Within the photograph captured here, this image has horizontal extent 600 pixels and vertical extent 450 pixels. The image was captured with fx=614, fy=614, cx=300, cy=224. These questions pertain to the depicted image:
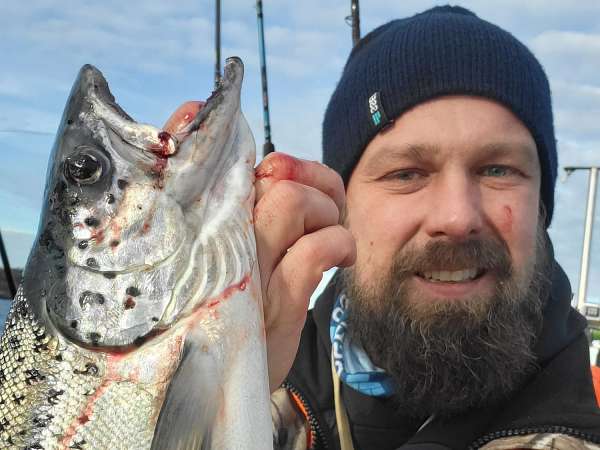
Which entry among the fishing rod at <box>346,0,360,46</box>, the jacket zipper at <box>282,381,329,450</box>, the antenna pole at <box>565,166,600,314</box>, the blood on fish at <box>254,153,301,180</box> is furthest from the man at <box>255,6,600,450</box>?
the antenna pole at <box>565,166,600,314</box>

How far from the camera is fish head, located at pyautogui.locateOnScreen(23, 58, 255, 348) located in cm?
162

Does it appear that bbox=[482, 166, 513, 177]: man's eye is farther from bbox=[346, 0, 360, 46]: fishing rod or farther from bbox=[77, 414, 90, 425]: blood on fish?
bbox=[346, 0, 360, 46]: fishing rod

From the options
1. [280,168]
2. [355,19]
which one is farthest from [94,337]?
[355,19]

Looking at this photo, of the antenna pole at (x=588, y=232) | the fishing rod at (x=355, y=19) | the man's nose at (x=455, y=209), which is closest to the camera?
the man's nose at (x=455, y=209)

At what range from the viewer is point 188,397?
60.8 inches

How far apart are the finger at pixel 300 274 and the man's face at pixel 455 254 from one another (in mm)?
1146

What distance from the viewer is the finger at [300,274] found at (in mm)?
1750

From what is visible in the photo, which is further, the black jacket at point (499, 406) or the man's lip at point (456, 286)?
the man's lip at point (456, 286)

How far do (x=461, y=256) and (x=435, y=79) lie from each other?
93 centimetres

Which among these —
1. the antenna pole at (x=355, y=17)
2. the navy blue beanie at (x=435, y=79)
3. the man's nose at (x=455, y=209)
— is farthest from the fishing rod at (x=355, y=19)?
the man's nose at (x=455, y=209)

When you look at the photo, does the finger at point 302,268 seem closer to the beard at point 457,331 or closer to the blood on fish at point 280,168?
the blood on fish at point 280,168

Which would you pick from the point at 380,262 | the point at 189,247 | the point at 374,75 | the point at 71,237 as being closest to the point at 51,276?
the point at 71,237

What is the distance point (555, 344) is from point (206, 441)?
198 cm

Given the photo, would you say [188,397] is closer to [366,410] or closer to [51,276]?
[51,276]
